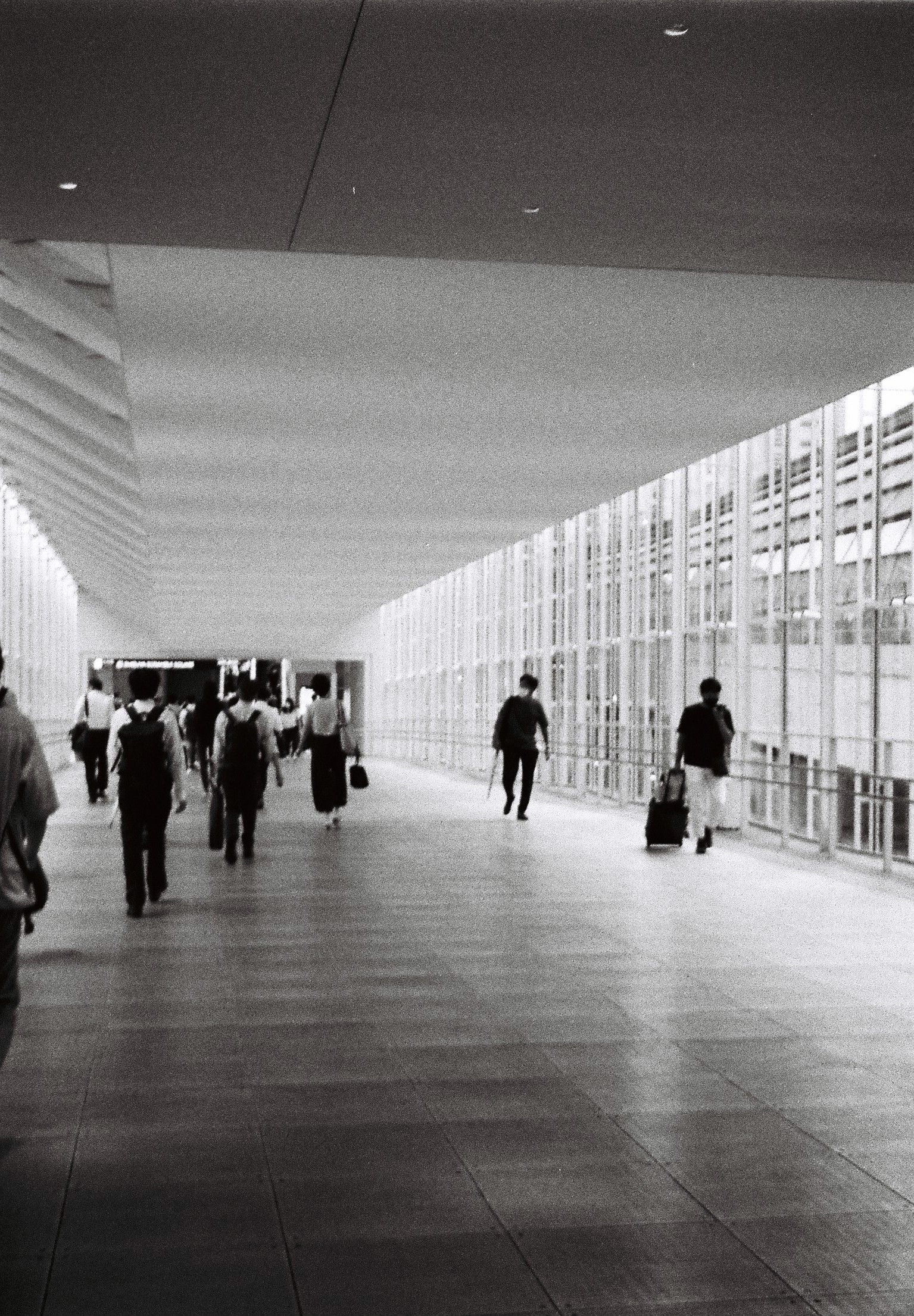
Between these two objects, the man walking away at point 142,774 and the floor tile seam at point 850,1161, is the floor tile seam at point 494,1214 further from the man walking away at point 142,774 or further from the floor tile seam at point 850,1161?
the man walking away at point 142,774

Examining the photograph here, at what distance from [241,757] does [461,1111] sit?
27.6 ft

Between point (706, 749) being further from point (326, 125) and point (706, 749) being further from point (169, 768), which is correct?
point (326, 125)

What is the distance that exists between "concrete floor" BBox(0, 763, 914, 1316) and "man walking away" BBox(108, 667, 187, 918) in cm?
42

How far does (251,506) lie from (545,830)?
573 centimetres

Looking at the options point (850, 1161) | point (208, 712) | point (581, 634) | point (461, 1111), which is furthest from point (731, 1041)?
point (581, 634)

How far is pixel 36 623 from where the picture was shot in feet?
118

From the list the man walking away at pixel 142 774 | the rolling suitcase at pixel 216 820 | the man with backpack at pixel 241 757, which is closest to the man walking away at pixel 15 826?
the man walking away at pixel 142 774

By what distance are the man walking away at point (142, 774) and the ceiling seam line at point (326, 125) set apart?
4.20 meters

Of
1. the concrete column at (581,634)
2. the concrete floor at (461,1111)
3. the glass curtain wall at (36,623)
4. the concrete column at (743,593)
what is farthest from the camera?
the concrete column at (581,634)

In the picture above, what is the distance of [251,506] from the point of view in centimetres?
2034

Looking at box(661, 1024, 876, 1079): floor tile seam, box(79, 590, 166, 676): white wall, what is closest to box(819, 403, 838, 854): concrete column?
box(661, 1024, 876, 1079): floor tile seam

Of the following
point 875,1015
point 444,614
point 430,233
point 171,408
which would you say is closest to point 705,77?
point 430,233

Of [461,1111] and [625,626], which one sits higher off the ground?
[625,626]

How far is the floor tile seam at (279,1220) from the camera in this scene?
368cm
